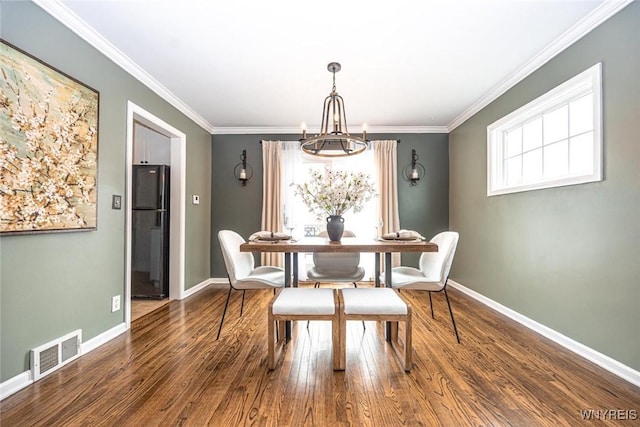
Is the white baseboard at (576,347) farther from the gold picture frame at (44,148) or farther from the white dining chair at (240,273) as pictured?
the gold picture frame at (44,148)

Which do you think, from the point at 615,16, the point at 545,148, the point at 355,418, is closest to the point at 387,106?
the point at 545,148

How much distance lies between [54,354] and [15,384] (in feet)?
0.85

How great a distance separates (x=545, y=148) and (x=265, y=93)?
2.90 metres

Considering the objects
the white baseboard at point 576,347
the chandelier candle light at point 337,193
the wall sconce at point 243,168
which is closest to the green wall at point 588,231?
the white baseboard at point 576,347

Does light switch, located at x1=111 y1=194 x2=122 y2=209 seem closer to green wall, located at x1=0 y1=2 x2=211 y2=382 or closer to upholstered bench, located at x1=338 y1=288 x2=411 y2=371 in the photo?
green wall, located at x1=0 y1=2 x2=211 y2=382

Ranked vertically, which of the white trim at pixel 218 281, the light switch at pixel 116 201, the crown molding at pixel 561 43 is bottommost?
the white trim at pixel 218 281

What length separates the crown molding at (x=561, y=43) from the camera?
2037mm

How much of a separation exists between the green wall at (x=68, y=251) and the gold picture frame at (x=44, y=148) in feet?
0.29

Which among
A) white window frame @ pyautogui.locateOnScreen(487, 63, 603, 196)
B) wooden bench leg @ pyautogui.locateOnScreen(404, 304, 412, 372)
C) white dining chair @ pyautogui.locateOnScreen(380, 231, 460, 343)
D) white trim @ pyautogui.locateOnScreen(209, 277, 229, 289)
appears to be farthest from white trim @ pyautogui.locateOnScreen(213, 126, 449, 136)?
wooden bench leg @ pyautogui.locateOnScreen(404, 304, 412, 372)

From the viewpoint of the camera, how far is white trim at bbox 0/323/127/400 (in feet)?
5.67

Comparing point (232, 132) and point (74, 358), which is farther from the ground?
point (232, 132)

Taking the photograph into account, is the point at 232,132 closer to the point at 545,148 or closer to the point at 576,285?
the point at 545,148

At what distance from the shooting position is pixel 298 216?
4.83 m

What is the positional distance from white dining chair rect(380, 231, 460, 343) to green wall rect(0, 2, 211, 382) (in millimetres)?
2410
